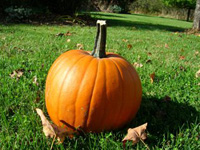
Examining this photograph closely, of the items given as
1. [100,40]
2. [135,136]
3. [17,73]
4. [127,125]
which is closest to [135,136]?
[135,136]

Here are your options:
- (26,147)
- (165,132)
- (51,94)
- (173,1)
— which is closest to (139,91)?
(165,132)

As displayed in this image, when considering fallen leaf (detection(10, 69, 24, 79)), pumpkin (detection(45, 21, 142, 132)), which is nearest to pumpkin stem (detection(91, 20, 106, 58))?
pumpkin (detection(45, 21, 142, 132))

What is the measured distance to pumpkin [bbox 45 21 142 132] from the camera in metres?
1.64

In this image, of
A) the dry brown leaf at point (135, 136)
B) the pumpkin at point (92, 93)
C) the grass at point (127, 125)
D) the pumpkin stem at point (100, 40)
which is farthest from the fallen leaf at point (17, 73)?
the dry brown leaf at point (135, 136)

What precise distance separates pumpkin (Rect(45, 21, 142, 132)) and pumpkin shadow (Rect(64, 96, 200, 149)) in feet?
0.27

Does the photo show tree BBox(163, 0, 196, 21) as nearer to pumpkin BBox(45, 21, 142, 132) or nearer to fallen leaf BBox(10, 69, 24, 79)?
fallen leaf BBox(10, 69, 24, 79)

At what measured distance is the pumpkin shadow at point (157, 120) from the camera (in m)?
1.67

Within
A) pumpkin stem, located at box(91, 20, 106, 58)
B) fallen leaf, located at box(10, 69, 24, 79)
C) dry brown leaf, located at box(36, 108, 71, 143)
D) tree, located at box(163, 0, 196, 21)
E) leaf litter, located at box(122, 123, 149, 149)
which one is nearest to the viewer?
dry brown leaf, located at box(36, 108, 71, 143)

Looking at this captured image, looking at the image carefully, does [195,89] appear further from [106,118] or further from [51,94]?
[51,94]

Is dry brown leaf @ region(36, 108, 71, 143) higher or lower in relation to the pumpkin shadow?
higher

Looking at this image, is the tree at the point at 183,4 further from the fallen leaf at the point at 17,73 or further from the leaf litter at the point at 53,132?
the leaf litter at the point at 53,132

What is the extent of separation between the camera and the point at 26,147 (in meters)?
1.52

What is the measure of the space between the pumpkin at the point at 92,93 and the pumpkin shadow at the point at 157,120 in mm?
83

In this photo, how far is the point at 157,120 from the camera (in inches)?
80.8
